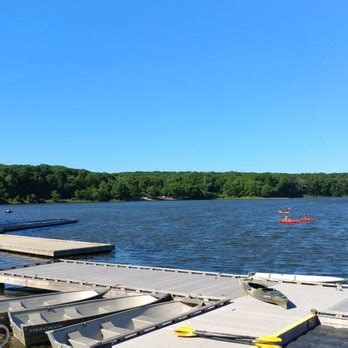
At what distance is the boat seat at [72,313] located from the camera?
13.6m

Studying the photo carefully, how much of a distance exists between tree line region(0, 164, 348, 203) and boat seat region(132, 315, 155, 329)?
467ft

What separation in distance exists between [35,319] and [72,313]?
104cm

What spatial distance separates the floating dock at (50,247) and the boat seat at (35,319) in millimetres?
17167

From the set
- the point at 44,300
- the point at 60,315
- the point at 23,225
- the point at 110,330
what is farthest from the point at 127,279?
the point at 23,225

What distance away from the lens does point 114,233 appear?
5059 centimetres

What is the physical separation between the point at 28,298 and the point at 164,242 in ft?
81.4

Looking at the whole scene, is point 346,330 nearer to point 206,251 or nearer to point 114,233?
point 206,251

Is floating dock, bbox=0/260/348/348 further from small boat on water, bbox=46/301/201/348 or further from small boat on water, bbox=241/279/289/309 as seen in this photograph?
small boat on water, bbox=46/301/201/348

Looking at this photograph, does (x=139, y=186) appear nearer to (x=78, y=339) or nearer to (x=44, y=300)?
(x=44, y=300)

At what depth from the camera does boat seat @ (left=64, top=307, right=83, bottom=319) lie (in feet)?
44.7

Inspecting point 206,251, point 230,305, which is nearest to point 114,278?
point 230,305

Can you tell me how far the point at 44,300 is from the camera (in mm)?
15516

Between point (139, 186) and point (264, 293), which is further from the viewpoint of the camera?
→ point (139, 186)

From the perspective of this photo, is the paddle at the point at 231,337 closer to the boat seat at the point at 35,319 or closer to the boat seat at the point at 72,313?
the boat seat at the point at 72,313
